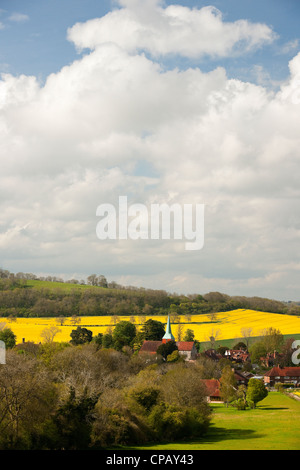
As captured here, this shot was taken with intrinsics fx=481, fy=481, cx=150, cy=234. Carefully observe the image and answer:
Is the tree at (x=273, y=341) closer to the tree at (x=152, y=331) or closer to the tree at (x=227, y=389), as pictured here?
the tree at (x=152, y=331)

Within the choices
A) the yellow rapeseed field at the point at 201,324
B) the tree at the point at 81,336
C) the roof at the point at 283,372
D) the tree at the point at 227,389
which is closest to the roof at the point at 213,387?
the tree at the point at 227,389

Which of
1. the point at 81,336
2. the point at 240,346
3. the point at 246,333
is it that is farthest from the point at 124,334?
the point at 246,333

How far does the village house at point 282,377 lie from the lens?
85.8 m

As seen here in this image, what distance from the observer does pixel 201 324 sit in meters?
119

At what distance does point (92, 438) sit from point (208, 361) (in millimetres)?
49889

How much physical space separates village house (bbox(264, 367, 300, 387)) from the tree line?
42184 mm

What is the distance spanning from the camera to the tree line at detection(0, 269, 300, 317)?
119000 millimetres

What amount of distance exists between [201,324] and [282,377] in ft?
114

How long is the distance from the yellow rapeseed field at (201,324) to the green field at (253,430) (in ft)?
149

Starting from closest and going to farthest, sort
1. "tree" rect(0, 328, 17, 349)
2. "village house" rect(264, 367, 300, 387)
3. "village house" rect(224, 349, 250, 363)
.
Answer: "tree" rect(0, 328, 17, 349) → "village house" rect(264, 367, 300, 387) → "village house" rect(224, 349, 250, 363)

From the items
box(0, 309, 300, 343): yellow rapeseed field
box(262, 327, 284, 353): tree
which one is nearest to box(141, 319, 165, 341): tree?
box(0, 309, 300, 343): yellow rapeseed field

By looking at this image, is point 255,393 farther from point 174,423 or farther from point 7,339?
point 7,339

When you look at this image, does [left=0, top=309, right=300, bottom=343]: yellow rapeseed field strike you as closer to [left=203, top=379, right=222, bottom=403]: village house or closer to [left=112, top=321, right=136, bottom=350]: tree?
[left=112, top=321, right=136, bottom=350]: tree
